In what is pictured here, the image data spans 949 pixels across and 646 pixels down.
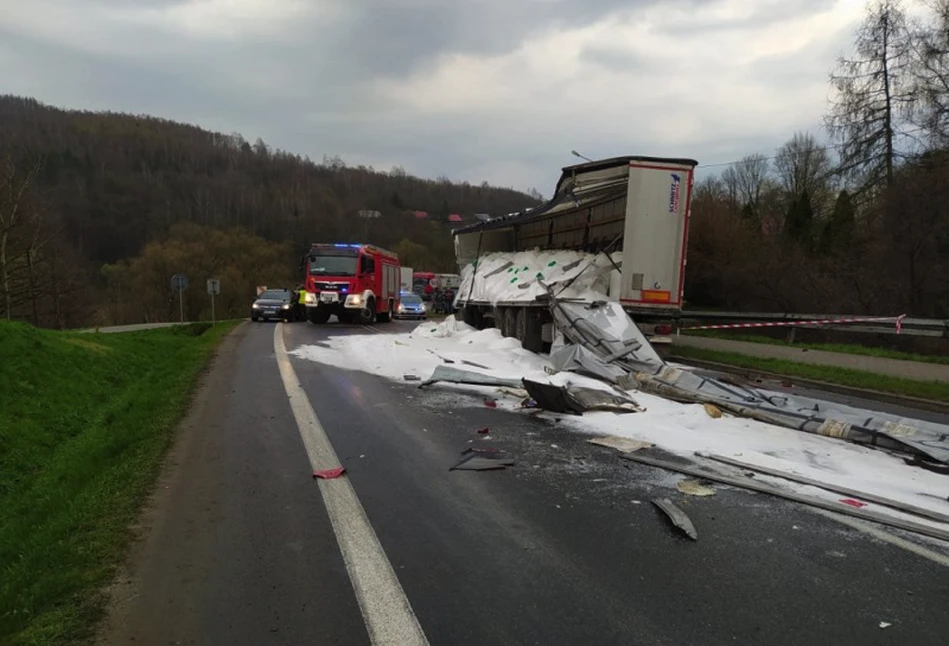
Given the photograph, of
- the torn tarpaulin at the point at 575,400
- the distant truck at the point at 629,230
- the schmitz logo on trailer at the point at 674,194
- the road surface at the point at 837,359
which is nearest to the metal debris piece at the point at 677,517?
the torn tarpaulin at the point at 575,400

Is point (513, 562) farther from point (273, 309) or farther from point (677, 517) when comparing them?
point (273, 309)

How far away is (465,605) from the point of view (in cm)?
319

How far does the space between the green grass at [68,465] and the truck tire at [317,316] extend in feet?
28.3

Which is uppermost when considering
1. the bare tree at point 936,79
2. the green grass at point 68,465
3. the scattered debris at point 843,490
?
the bare tree at point 936,79

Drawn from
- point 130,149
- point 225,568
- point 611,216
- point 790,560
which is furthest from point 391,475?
point 130,149

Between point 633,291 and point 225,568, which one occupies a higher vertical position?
point 633,291

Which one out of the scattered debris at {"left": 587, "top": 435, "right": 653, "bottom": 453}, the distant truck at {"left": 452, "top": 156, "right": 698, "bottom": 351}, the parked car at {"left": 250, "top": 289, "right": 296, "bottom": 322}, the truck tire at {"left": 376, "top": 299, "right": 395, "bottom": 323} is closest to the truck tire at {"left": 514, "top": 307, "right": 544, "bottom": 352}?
the distant truck at {"left": 452, "top": 156, "right": 698, "bottom": 351}

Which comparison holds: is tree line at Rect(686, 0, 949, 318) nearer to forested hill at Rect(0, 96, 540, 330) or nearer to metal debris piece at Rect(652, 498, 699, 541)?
metal debris piece at Rect(652, 498, 699, 541)

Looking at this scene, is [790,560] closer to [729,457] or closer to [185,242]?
[729,457]

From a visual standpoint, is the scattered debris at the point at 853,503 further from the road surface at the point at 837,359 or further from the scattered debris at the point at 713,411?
the road surface at the point at 837,359

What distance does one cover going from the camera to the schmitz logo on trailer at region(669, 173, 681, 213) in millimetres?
12242

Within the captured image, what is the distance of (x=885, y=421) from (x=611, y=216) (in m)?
8.93

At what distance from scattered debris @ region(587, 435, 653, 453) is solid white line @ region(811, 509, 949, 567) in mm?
1823

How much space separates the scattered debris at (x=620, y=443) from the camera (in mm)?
6133
